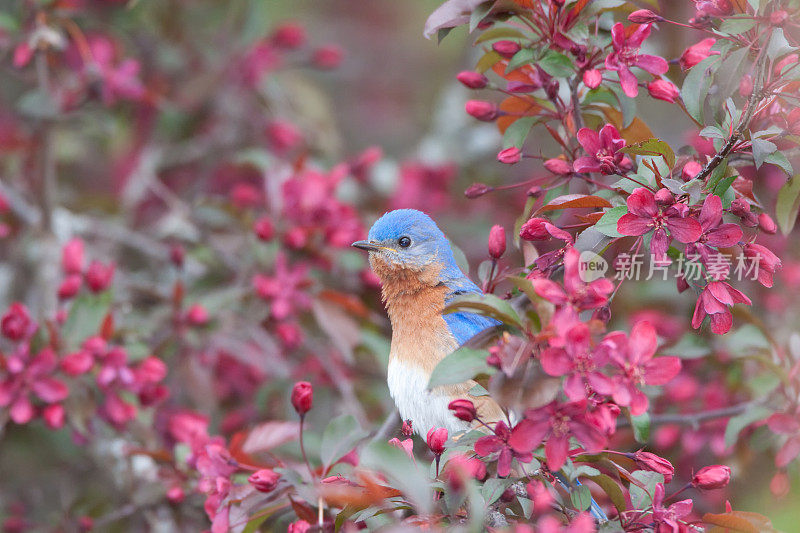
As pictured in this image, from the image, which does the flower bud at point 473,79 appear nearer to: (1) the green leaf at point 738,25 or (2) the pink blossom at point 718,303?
(1) the green leaf at point 738,25

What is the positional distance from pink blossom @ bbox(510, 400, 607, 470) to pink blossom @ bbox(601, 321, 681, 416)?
101 millimetres

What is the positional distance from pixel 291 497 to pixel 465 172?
3387 mm

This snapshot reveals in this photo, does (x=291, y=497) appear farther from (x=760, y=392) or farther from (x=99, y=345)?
(x=760, y=392)

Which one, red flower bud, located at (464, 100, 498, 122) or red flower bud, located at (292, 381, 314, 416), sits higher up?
red flower bud, located at (464, 100, 498, 122)

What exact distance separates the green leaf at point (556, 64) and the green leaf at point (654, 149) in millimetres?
310

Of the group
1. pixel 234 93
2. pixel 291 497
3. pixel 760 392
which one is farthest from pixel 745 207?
pixel 234 93

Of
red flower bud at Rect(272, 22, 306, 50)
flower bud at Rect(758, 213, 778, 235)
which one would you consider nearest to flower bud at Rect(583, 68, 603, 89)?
flower bud at Rect(758, 213, 778, 235)

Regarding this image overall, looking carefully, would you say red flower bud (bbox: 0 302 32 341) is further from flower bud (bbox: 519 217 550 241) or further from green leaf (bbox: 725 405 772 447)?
green leaf (bbox: 725 405 772 447)

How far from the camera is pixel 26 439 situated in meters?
3.54

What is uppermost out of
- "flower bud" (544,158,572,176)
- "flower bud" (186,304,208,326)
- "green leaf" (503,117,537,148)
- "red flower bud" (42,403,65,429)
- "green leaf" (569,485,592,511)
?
"green leaf" (503,117,537,148)

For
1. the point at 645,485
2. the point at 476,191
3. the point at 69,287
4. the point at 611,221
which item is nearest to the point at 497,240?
the point at 476,191

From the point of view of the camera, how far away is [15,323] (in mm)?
2984

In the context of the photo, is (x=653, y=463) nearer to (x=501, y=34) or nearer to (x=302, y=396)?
(x=302, y=396)

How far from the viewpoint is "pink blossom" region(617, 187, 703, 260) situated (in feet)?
6.46
